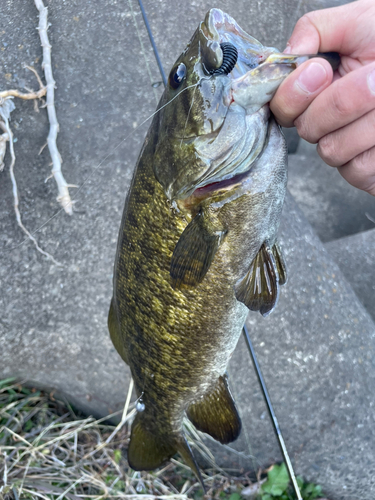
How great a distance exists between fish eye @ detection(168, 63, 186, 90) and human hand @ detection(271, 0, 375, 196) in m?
0.27

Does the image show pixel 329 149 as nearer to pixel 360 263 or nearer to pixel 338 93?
pixel 338 93

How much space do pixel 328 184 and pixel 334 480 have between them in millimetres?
2382

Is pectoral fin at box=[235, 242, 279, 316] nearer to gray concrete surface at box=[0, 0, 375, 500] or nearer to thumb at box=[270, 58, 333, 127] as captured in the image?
thumb at box=[270, 58, 333, 127]

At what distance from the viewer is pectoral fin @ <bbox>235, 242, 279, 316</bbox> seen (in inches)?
47.8

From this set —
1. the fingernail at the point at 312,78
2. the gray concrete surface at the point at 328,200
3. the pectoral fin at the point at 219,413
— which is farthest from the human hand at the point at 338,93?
the gray concrete surface at the point at 328,200

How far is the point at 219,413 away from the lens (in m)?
1.54

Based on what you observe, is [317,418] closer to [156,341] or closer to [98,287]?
[156,341]

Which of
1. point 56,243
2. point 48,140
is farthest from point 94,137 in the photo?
point 56,243

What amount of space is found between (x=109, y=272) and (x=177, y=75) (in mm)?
1440

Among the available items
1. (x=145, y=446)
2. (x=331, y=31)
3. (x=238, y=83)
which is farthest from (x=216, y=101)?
(x=145, y=446)

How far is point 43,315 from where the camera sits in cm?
227

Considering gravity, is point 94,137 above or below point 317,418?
above

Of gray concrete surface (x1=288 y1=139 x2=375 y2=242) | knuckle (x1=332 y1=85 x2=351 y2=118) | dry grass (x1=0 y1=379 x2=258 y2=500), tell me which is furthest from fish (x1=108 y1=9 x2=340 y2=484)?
gray concrete surface (x1=288 y1=139 x2=375 y2=242)

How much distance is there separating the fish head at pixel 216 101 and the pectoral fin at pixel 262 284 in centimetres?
31
